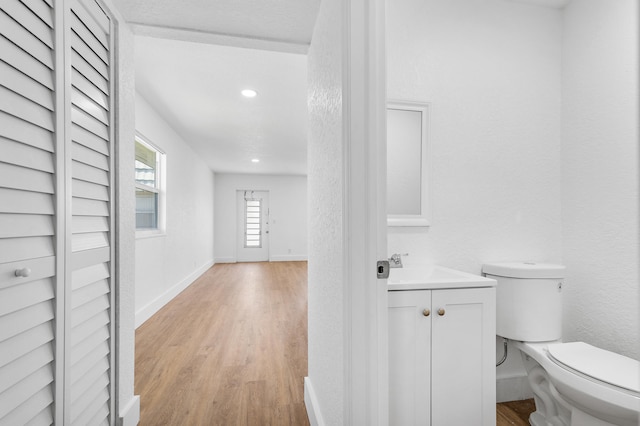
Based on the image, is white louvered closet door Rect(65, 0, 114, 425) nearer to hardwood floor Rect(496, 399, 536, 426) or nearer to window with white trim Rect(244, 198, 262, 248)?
hardwood floor Rect(496, 399, 536, 426)

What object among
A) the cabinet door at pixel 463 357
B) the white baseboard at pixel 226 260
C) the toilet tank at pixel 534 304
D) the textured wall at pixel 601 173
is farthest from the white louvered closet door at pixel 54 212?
the white baseboard at pixel 226 260

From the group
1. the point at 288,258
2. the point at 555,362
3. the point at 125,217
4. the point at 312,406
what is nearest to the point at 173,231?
the point at 125,217

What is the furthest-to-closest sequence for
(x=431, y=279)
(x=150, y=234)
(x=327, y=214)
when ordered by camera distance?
(x=150, y=234) → (x=431, y=279) → (x=327, y=214)

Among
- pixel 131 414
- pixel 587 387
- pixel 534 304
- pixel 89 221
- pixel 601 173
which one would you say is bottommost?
Result: pixel 131 414

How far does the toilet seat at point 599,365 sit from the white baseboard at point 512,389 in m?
0.55

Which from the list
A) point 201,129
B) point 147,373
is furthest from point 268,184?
point 147,373

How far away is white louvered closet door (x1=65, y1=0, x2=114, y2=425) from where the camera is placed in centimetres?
110

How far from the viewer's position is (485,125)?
1924 mm

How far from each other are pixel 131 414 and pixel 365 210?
1.60 metres

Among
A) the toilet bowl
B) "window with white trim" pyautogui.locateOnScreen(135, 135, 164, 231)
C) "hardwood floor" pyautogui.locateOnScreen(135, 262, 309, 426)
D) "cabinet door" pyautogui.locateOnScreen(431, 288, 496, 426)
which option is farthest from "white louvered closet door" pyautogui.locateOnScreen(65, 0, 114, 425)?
"window with white trim" pyautogui.locateOnScreen(135, 135, 164, 231)

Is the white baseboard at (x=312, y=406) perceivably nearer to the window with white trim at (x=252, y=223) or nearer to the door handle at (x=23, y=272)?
the door handle at (x=23, y=272)

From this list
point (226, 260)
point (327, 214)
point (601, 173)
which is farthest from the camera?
point (226, 260)

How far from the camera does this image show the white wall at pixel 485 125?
6.07ft

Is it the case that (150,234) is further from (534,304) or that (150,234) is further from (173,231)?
(534,304)
